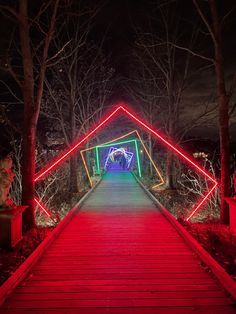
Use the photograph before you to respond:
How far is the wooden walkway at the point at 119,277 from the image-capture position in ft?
14.4

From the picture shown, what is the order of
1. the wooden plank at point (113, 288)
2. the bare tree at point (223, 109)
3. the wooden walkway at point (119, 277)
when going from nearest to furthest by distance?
the wooden walkway at point (119, 277), the wooden plank at point (113, 288), the bare tree at point (223, 109)

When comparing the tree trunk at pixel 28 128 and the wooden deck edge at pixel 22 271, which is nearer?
the wooden deck edge at pixel 22 271

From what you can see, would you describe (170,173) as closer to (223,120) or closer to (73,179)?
(73,179)

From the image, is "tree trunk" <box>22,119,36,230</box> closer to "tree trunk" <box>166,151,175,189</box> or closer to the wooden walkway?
the wooden walkway

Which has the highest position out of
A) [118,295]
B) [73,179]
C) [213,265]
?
[73,179]

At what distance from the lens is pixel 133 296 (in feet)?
15.3

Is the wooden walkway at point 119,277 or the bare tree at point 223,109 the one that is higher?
the bare tree at point 223,109

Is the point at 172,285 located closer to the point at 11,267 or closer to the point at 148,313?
the point at 148,313

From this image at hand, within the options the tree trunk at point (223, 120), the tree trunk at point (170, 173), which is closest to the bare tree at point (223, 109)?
the tree trunk at point (223, 120)

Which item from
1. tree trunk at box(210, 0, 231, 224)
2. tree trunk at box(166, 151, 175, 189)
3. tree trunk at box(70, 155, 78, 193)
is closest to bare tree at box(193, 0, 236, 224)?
tree trunk at box(210, 0, 231, 224)

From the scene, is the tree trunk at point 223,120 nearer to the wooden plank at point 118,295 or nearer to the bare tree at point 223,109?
the bare tree at point 223,109

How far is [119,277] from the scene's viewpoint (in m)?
5.35

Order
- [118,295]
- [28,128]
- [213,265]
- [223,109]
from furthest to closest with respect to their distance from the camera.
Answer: [223,109] → [28,128] → [213,265] → [118,295]

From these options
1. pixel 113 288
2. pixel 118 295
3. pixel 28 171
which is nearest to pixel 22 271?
pixel 113 288
